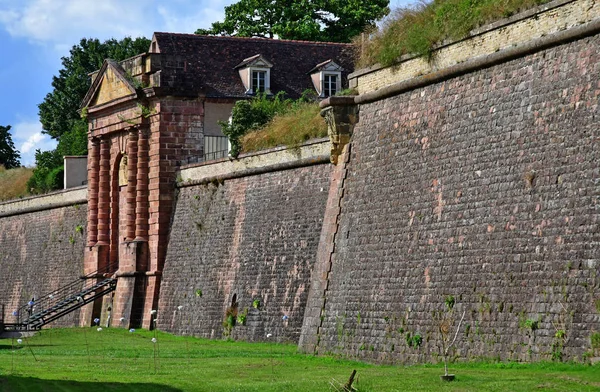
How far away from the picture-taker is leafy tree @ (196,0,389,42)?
65938 mm

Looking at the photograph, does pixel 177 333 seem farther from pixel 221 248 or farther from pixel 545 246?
pixel 545 246

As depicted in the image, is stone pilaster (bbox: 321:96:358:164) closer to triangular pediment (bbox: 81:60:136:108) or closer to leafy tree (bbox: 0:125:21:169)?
triangular pediment (bbox: 81:60:136:108)

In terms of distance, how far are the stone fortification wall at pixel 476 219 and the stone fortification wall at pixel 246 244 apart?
12.2 feet

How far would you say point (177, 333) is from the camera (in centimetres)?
4044

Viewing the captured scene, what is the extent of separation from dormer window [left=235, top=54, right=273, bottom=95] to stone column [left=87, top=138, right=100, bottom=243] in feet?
19.6

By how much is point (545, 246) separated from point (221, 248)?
1778 centimetres

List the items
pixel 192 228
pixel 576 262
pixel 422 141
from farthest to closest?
pixel 192 228 → pixel 422 141 → pixel 576 262

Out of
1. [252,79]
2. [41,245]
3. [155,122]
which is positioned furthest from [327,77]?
[41,245]

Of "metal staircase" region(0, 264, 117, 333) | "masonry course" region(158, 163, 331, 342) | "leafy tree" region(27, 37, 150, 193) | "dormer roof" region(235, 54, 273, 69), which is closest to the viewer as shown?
"masonry course" region(158, 163, 331, 342)

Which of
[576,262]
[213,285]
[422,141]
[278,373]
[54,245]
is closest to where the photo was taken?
[576,262]

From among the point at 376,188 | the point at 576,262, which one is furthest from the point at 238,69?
the point at 576,262

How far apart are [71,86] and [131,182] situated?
4199 centimetres

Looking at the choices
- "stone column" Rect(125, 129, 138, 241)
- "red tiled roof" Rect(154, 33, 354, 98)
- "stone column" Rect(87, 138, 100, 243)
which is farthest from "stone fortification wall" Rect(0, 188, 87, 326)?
"red tiled roof" Rect(154, 33, 354, 98)

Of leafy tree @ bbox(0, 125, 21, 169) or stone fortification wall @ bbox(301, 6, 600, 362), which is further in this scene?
leafy tree @ bbox(0, 125, 21, 169)
